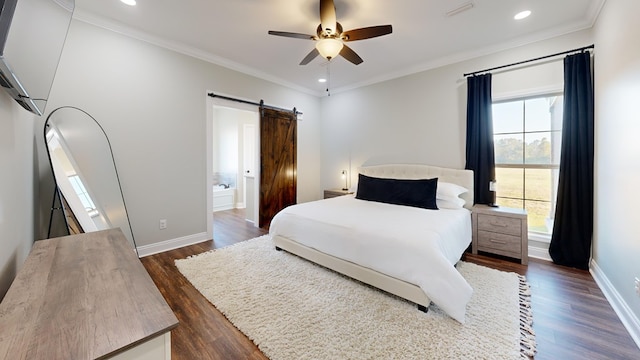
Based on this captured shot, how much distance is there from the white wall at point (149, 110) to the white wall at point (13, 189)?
2.80 feet

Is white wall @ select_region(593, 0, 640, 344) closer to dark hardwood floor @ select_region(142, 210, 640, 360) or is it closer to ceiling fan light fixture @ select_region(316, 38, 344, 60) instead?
dark hardwood floor @ select_region(142, 210, 640, 360)

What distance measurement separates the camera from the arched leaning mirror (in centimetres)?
238

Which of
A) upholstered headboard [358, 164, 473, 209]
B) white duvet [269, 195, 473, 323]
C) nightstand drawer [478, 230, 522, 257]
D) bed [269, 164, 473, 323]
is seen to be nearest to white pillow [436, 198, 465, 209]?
bed [269, 164, 473, 323]

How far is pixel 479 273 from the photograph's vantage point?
8.66 ft

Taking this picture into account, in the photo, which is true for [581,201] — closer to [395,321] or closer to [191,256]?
[395,321]

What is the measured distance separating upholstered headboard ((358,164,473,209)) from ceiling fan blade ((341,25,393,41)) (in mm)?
2259

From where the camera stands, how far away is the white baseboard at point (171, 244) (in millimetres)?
3172

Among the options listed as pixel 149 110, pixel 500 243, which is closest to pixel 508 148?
pixel 500 243

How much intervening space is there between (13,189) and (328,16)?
8.60 ft

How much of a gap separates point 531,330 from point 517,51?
3273mm

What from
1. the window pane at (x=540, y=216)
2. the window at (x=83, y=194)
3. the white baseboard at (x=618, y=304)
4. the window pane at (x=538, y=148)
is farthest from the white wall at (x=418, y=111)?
the window at (x=83, y=194)

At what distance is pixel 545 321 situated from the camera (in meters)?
1.90

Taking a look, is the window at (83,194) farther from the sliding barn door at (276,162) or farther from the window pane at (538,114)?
the window pane at (538,114)

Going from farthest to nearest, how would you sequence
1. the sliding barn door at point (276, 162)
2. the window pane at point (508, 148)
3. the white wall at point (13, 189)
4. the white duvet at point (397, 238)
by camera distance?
the sliding barn door at point (276, 162), the window pane at point (508, 148), the white duvet at point (397, 238), the white wall at point (13, 189)
